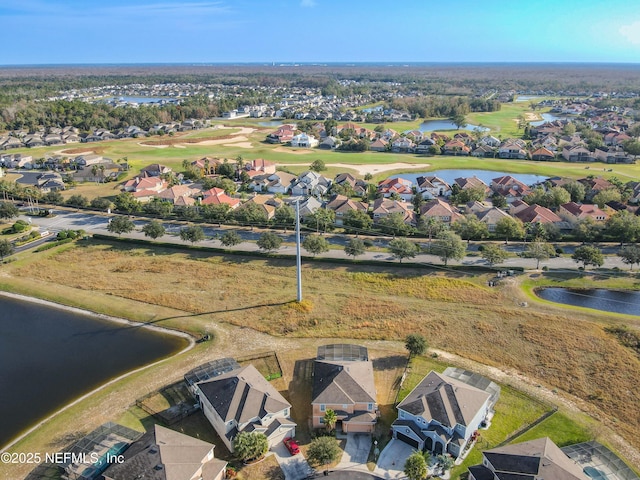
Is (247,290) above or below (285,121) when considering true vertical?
below

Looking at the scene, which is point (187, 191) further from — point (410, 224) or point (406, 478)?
point (406, 478)

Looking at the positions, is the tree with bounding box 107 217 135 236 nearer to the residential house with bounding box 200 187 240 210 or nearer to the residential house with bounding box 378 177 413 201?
the residential house with bounding box 200 187 240 210

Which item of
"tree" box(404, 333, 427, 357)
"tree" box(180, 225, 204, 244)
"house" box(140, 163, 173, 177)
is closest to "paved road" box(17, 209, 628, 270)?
"tree" box(180, 225, 204, 244)

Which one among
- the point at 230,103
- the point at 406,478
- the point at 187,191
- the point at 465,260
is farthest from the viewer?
the point at 230,103

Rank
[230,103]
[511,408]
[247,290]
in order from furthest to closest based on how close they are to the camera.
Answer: [230,103]
[247,290]
[511,408]

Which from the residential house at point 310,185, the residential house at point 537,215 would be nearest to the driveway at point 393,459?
the residential house at point 537,215

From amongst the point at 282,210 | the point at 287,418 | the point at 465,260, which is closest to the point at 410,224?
the point at 465,260

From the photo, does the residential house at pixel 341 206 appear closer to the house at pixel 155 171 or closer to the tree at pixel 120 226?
the tree at pixel 120 226
